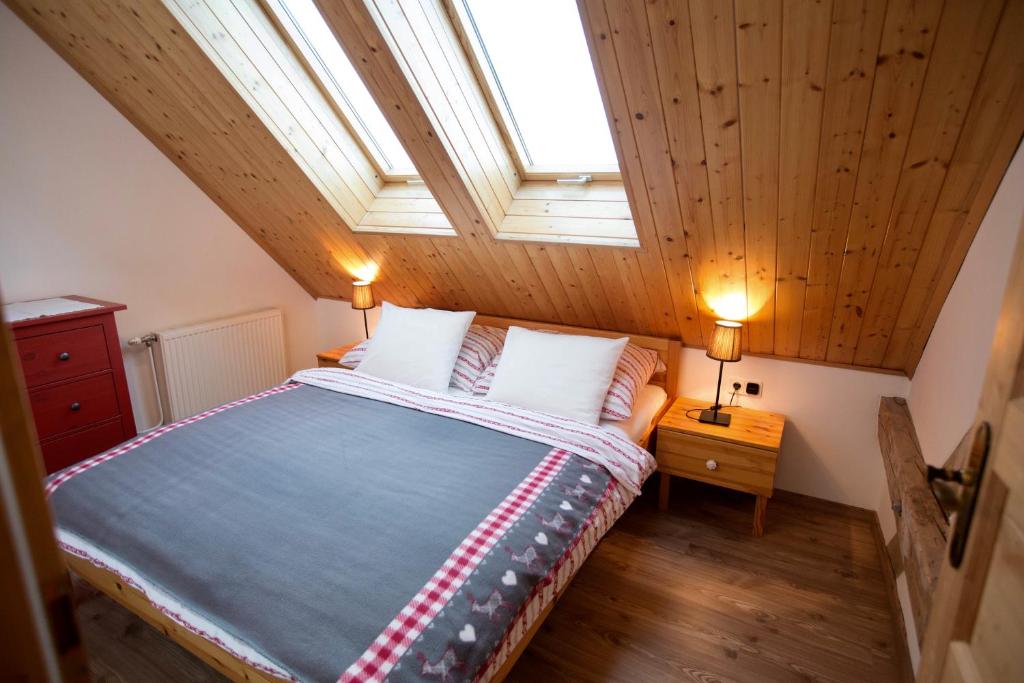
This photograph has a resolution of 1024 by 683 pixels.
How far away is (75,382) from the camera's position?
95.2 inches

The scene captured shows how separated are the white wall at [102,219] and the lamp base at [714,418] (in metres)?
2.80

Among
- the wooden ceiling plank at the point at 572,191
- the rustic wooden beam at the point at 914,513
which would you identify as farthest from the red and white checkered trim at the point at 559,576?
the wooden ceiling plank at the point at 572,191

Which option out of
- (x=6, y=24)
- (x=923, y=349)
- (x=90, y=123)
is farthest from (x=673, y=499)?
(x=6, y=24)

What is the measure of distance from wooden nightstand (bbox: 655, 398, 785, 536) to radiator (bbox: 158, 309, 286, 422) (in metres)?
2.55

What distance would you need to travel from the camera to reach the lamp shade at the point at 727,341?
91.0 inches

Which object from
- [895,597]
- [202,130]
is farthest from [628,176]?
[202,130]

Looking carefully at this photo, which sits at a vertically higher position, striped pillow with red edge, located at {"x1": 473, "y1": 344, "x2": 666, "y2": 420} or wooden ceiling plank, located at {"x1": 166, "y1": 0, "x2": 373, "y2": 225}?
wooden ceiling plank, located at {"x1": 166, "y1": 0, "x2": 373, "y2": 225}

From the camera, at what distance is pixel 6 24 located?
2.36m

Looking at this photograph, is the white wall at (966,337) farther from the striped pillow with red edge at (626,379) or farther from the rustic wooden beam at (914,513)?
the striped pillow with red edge at (626,379)

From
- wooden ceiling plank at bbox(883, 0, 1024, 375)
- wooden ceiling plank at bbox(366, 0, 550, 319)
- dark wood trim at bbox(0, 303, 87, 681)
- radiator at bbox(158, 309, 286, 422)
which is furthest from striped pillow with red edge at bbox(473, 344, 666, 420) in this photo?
dark wood trim at bbox(0, 303, 87, 681)

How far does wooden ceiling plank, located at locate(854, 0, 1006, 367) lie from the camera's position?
119 centimetres

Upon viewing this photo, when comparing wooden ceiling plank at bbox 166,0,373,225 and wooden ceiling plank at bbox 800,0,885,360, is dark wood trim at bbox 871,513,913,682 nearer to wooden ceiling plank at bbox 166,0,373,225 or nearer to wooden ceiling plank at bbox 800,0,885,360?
wooden ceiling plank at bbox 800,0,885,360

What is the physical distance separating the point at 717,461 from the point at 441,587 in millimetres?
1468

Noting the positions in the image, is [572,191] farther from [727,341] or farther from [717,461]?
[717,461]
